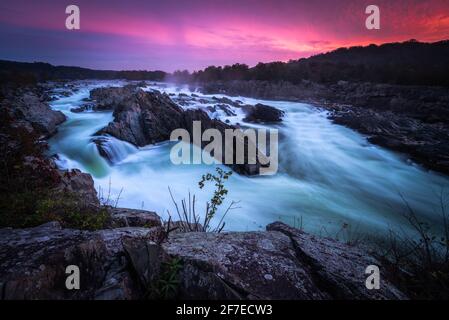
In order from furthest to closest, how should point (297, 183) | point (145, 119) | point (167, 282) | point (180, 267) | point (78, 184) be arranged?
point (145, 119) < point (297, 183) < point (78, 184) < point (180, 267) < point (167, 282)

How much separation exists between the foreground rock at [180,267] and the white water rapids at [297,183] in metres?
4.83

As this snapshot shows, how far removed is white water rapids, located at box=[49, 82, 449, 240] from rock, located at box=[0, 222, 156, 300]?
5.54m

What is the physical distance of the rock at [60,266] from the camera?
231cm

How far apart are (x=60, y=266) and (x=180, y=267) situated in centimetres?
116

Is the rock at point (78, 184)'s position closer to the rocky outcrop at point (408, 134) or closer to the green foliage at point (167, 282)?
the green foliage at point (167, 282)

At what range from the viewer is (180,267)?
2645 millimetres

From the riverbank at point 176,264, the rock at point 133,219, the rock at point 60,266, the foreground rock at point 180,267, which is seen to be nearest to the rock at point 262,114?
the rock at point 133,219

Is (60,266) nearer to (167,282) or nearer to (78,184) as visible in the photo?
(167,282)

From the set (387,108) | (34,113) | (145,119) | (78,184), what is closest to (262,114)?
(145,119)

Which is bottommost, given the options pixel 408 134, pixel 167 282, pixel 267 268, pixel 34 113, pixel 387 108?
pixel 267 268
